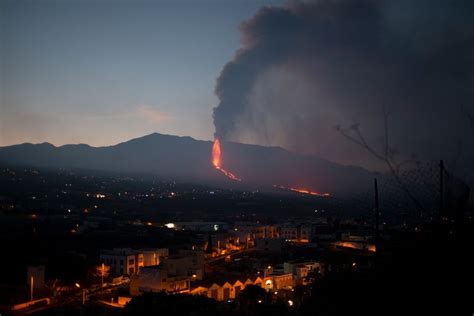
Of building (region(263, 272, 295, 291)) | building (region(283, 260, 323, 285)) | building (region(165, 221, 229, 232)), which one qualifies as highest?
building (region(165, 221, 229, 232))

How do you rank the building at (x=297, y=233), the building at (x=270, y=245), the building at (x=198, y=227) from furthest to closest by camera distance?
the building at (x=198, y=227), the building at (x=297, y=233), the building at (x=270, y=245)

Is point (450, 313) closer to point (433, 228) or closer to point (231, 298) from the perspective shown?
point (433, 228)

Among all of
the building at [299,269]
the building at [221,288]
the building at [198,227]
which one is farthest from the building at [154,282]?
the building at [198,227]

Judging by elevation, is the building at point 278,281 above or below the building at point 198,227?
below

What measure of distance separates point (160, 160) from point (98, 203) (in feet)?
245

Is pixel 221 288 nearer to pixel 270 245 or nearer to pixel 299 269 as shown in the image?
pixel 299 269

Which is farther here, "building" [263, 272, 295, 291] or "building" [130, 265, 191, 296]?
"building" [263, 272, 295, 291]

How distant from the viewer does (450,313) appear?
462 cm

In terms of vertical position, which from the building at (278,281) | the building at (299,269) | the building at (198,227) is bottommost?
the building at (278,281)

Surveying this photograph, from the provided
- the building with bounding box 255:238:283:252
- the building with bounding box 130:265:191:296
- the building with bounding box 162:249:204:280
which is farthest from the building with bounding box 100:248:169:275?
the building with bounding box 255:238:283:252

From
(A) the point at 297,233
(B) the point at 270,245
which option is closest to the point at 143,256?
(B) the point at 270,245

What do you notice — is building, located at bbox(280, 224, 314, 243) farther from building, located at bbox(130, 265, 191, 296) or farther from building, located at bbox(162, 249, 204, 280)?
building, located at bbox(130, 265, 191, 296)

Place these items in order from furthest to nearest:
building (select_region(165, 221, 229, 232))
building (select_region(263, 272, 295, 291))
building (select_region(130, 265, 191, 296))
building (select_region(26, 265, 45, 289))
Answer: building (select_region(165, 221, 229, 232)), building (select_region(263, 272, 295, 291)), building (select_region(26, 265, 45, 289)), building (select_region(130, 265, 191, 296))

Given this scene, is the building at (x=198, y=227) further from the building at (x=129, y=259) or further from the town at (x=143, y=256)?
the building at (x=129, y=259)
